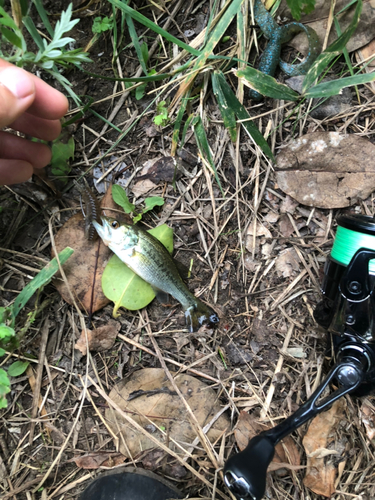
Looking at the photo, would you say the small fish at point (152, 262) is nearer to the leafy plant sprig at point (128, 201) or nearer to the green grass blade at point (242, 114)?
the leafy plant sprig at point (128, 201)

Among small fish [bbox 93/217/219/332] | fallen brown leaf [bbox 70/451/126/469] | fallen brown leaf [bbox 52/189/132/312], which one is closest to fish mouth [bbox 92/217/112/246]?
small fish [bbox 93/217/219/332]

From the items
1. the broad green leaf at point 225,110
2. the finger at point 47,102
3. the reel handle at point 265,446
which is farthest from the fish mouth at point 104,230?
the reel handle at point 265,446

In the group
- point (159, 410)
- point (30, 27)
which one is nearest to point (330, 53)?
point (30, 27)

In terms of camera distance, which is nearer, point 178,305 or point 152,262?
point 152,262

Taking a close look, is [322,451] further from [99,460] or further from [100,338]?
[100,338]

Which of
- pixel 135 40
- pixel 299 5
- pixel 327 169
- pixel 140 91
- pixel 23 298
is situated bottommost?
pixel 23 298

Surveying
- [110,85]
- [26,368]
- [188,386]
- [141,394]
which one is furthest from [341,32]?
[26,368]
